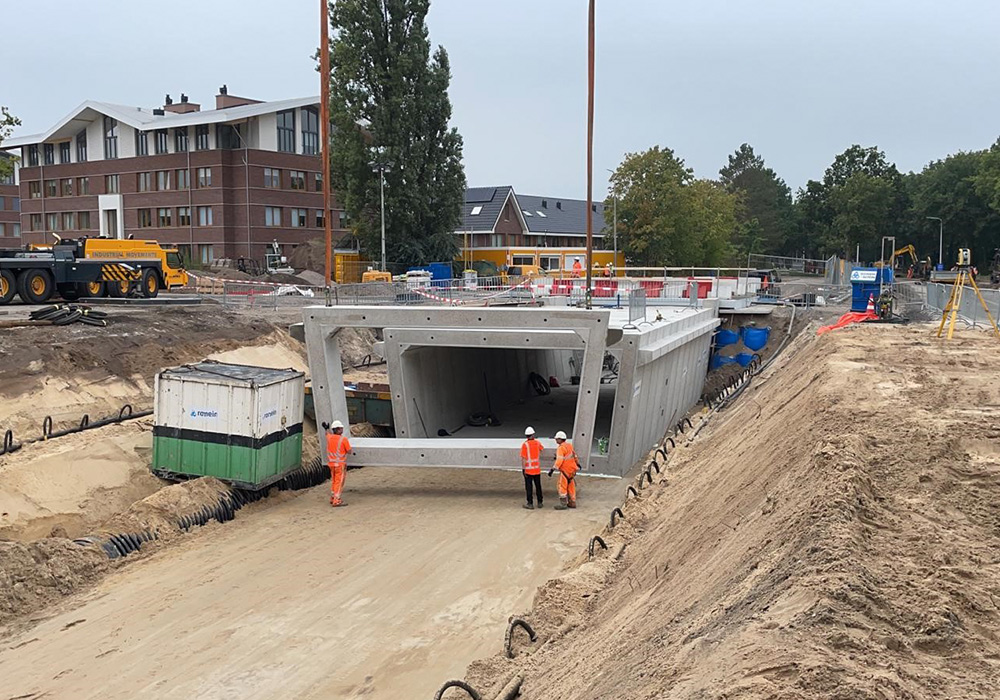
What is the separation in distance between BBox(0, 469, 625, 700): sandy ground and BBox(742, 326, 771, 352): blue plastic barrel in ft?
61.4

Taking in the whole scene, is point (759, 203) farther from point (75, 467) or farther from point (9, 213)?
point (75, 467)

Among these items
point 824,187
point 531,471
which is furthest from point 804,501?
point 824,187

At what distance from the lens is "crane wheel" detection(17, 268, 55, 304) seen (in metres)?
28.5

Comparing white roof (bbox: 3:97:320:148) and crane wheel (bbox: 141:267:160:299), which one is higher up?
white roof (bbox: 3:97:320:148)

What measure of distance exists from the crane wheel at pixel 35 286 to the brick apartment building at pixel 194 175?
2640 centimetres

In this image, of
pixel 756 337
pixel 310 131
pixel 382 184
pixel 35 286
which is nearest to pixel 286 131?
pixel 310 131

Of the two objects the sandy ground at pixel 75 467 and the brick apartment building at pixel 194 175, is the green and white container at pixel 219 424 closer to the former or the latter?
the sandy ground at pixel 75 467

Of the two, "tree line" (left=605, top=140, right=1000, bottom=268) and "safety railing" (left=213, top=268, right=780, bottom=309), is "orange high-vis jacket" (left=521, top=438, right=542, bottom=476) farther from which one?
"tree line" (left=605, top=140, right=1000, bottom=268)

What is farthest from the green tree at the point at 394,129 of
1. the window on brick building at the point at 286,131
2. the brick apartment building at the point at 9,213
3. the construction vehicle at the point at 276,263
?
the brick apartment building at the point at 9,213

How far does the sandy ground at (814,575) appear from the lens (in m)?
5.03

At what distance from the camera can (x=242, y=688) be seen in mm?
9000

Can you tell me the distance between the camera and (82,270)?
98.3 ft

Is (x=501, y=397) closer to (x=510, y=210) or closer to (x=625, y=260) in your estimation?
(x=625, y=260)

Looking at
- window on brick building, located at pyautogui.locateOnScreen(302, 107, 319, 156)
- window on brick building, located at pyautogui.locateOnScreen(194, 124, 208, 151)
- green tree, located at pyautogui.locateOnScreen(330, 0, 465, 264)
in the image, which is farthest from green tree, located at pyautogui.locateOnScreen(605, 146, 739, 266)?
window on brick building, located at pyautogui.locateOnScreen(194, 124, 208, 151)
